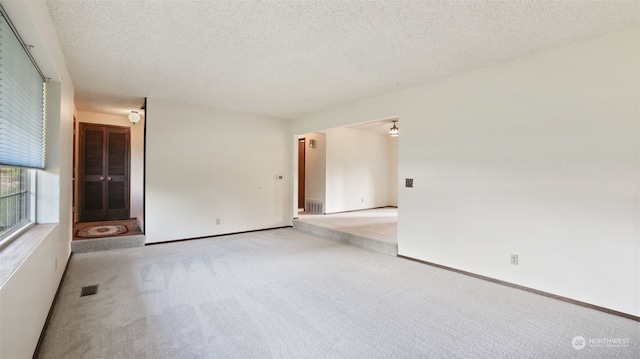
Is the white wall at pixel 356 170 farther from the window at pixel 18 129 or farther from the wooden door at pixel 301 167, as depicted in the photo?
the window at pixel 18 129

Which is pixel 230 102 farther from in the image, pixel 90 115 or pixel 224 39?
pixel 90 115

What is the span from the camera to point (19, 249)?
72.8 inches

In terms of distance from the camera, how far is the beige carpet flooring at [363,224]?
4.84 meters

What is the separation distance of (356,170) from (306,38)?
568 cm

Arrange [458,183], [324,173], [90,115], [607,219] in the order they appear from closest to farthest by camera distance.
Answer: [607,219], [458,183], [90,115], [324,173]

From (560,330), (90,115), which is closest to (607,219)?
(560,330)

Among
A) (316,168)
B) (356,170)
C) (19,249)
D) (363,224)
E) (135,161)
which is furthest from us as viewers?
(356,170)

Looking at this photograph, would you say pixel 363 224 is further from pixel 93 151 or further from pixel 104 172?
pixel 93 151

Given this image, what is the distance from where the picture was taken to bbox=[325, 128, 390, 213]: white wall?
7.53 m

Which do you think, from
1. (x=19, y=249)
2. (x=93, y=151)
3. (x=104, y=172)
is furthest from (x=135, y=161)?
(x=19, y=249)

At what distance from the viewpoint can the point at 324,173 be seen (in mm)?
7414

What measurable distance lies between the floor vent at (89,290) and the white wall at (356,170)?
5.09 m

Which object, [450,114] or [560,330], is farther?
[450,114]

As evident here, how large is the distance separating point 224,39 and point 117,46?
1131mm
